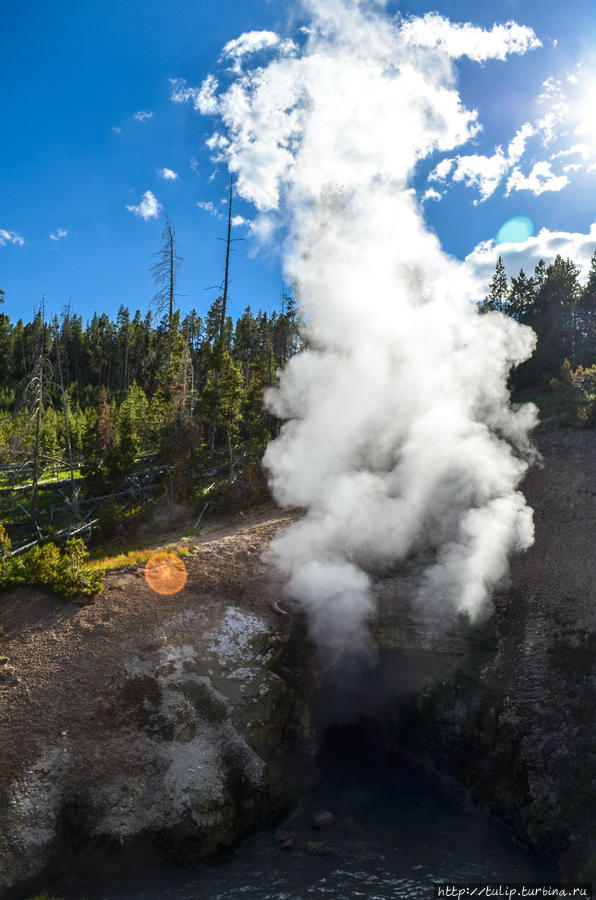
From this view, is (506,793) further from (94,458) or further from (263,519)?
→ (94,458)

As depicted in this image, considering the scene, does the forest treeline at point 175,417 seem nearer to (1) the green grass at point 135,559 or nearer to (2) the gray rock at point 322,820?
(1) the green grass at point 135,559

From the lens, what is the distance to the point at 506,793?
431 inches

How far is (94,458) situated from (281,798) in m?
20.9

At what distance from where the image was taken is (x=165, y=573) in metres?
15.2

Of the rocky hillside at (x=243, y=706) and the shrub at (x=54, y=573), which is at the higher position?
the shrub at (x=54, y=573)

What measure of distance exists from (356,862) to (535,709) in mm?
5506

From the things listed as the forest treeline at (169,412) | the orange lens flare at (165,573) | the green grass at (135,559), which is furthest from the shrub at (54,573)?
the forest treeline at (169,412)

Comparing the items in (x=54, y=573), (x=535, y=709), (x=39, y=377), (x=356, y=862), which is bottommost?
(x=356, y=862)

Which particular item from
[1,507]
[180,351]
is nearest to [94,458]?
[1,507]

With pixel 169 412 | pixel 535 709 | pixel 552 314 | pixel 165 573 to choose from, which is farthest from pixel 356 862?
pixel 552 314

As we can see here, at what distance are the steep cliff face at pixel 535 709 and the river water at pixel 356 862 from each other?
77cm

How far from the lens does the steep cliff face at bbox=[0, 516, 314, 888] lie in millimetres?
9438

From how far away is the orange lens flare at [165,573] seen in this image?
575 inches

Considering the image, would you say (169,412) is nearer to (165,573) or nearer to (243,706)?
(165,573)
